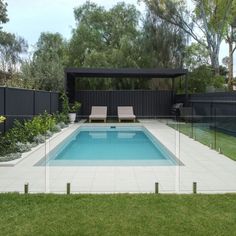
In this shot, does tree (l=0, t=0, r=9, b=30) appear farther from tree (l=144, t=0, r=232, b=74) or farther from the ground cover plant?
the ground cover plant

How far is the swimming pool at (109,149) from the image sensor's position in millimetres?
8102

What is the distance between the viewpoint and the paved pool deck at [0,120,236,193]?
18.8 feet

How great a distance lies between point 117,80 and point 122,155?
1727 centimetres

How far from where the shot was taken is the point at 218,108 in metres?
13.6

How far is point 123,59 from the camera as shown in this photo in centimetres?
2641

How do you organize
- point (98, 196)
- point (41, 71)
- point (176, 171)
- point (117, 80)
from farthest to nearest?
point (117, 80)
point (41, 71)
point (176, 171)
point (98, 196)

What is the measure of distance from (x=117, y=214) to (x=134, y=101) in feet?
59.0

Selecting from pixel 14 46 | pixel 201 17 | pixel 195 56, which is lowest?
pixel 195 56

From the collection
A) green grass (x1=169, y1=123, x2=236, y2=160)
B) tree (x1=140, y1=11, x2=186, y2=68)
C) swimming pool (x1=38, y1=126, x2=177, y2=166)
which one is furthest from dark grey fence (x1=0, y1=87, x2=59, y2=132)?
tree (x1=140, y1=11, x2=186, y2=68)

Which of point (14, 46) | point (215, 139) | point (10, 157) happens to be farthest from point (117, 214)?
point (14, 46)

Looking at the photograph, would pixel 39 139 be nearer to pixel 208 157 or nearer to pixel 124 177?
pixel 208 157

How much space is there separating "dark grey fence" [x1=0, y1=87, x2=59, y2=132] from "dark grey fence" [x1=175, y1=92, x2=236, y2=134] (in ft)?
14.9

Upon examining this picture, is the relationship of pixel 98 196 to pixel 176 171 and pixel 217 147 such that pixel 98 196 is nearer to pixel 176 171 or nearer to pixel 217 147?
pixel 176 171

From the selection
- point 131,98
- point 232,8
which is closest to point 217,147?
point 131,98
